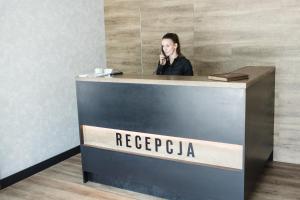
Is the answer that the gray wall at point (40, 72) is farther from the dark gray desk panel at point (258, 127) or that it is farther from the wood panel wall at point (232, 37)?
the dark gray desk panel at point (258, 127)

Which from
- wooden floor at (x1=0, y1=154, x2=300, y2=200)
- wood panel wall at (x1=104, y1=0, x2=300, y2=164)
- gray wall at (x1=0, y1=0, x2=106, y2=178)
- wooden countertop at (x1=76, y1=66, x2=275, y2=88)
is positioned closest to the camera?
wooden countertop at (x1=76, y1=66, x2=275, y2=88)

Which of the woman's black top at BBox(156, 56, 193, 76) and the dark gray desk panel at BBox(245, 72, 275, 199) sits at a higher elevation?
the woman's black top at BBox(156, 56, 193, 76)

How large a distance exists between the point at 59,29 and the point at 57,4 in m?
0.26

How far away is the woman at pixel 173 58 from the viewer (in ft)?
10.2

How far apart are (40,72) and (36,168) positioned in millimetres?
985

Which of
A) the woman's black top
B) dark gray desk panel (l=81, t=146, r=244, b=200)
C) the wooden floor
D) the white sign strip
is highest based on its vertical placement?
the woman's black top

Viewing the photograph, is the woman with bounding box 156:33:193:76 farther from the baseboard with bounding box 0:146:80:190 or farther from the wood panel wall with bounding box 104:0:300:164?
the baseboard with bounding box 0:146:80:190

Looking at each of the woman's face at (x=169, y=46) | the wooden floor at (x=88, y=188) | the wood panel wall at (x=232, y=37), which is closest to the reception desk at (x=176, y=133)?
the wooden floor at (x=88, y=188)

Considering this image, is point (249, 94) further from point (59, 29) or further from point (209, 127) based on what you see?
point (59, 29)

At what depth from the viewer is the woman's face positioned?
3.11 metres

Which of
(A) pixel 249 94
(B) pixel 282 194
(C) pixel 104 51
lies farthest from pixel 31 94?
(B) pixel 282 194

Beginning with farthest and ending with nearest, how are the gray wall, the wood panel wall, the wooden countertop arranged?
1. the wood panel wall
2. the gray wall
3. the wooden countertop

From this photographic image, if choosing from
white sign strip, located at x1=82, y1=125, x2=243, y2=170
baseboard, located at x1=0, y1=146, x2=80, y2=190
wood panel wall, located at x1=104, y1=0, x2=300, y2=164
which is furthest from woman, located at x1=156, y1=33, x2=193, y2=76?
baseboard, located at x1=0, y1=146, x2=80, y2=190

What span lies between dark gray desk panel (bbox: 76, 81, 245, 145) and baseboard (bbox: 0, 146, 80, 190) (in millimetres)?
865
